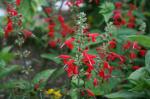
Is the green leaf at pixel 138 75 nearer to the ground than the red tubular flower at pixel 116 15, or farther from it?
nearer to the ground

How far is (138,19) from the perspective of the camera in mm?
4930

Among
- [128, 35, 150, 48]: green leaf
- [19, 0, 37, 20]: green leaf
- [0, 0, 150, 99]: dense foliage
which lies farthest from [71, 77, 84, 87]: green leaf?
[19, 0, 37, 20]: green leaf

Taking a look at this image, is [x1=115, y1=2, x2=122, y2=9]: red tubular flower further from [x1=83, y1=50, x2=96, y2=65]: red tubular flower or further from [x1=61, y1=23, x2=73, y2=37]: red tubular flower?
[x1=83, y1=50, x2=96, y2=65]: red tubular flower

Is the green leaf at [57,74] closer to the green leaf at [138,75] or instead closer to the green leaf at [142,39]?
the green leaf at [138,75]

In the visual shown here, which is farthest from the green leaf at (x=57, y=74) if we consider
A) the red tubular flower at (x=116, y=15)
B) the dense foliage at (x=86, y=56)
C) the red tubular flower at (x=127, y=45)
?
the red tubular flower at (x=116, y=15)

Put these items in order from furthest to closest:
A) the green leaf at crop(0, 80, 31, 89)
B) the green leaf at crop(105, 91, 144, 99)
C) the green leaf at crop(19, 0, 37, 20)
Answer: the green leaf at crop(19, 0, 37, 20) < the green leaf at crop(0, 80, 31, 89) < the green leaf at crop(105, 91, 144, 99)

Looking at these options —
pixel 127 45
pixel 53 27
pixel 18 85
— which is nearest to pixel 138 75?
pixel 127 45

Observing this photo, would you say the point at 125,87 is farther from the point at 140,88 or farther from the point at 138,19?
the point at 138,19

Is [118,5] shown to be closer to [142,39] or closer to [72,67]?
[142,39]

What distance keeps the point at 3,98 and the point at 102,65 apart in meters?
1.43

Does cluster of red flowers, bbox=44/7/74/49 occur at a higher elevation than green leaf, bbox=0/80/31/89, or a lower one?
higher

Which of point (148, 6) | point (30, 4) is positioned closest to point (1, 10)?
point (30, 4)

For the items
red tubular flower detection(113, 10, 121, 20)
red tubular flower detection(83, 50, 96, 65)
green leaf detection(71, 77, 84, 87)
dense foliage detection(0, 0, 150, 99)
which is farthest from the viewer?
red tubular flower detection(113, 10, 121, 20)

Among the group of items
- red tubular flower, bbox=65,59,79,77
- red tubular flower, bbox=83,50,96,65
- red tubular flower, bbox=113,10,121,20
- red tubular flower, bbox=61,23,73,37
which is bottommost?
red tubular flower, bbox=65,59,79,77
